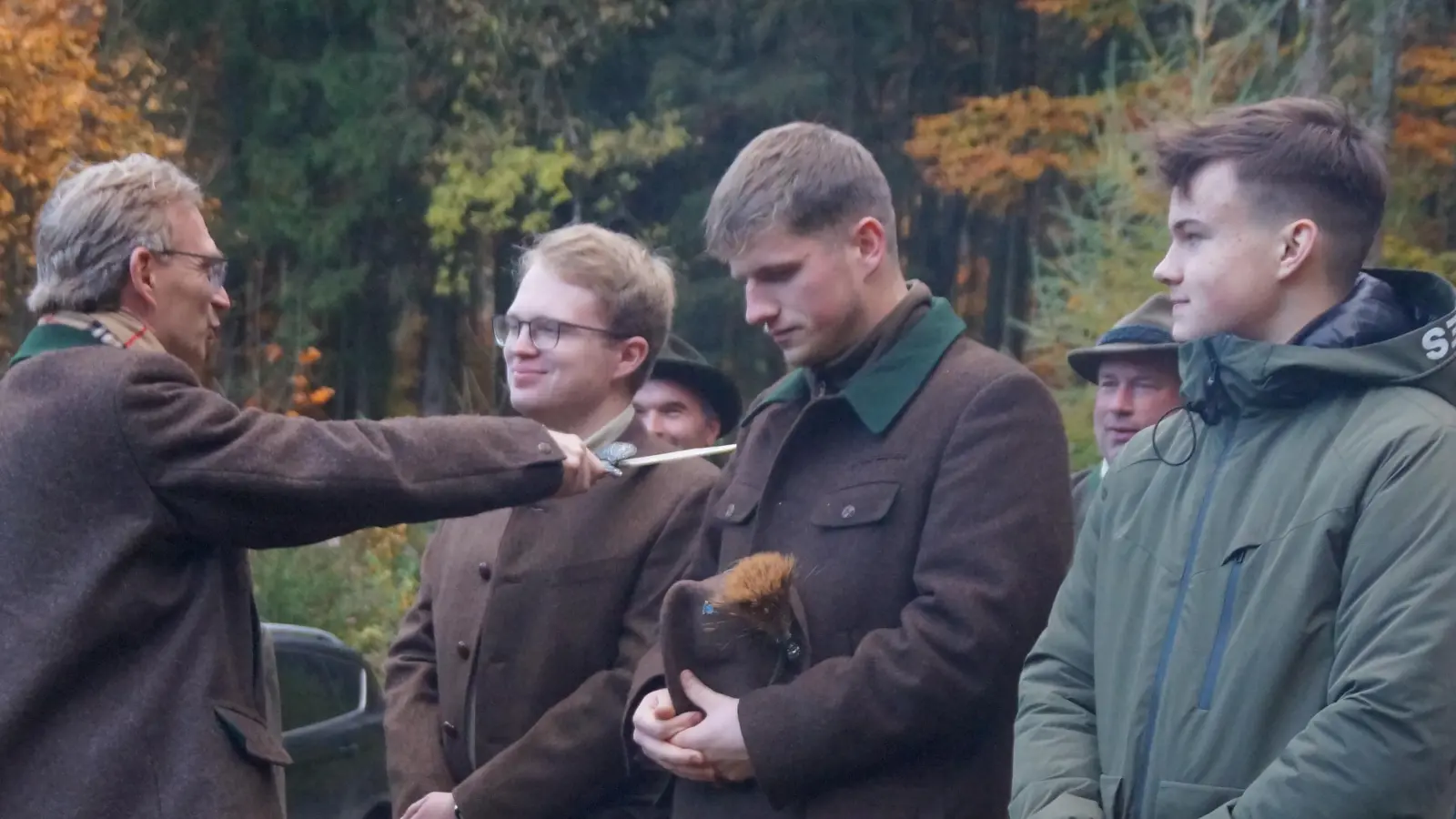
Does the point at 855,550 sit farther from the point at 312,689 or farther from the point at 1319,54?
the point at 1319,54

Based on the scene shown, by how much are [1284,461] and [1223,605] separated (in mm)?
216

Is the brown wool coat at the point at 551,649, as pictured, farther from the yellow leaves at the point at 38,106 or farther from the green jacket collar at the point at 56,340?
the yellow leaves at the point at 38,106

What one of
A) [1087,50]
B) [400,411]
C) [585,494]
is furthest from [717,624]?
[400,411]

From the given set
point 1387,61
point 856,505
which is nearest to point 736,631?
point 856,505

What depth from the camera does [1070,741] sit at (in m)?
2.79

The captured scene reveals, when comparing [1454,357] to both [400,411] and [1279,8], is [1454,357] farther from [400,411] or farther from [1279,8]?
[400,411]

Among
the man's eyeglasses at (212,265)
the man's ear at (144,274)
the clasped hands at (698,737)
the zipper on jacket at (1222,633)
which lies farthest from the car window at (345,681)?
the zipper on jacket at (1222,633)

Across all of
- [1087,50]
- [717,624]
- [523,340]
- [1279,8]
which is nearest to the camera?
[717,624]

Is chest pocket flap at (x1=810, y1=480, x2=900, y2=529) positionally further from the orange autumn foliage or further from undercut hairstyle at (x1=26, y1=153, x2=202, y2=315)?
the orange autumn foliage

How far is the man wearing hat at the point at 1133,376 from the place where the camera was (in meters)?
4.63

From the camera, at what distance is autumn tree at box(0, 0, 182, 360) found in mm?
13344

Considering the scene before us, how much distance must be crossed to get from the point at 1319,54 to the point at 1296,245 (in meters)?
14.2

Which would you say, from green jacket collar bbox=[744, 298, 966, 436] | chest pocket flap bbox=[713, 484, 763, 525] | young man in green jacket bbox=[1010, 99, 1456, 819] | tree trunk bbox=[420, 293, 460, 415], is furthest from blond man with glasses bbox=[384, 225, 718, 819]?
tree trunk bbox=[420, 293, 460, 415]

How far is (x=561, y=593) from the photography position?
12.1 ft
